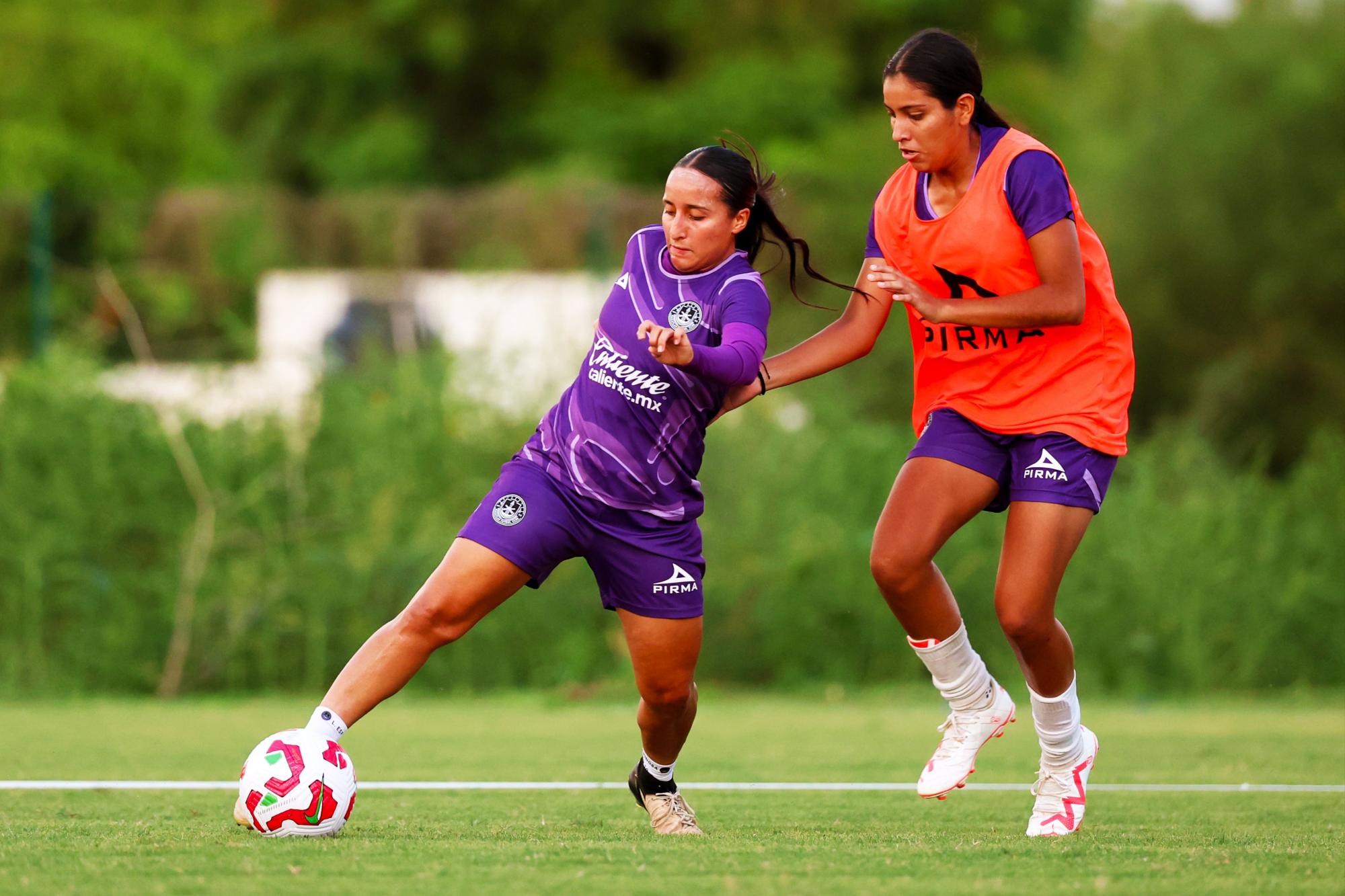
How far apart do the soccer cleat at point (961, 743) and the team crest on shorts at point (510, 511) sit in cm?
158

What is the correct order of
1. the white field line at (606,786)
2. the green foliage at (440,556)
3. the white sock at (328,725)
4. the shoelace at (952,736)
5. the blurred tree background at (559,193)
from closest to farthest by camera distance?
the white sock at (328,725) → the shoelace at (952,736) → the white field line at (606,786) → the green foliage at (440,556) → the blurred tree background at (559,193)

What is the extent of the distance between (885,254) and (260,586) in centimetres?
661

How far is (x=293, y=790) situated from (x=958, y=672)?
2.19 meters

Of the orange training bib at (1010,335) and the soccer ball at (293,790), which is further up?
the orange training bib at (1010,335)

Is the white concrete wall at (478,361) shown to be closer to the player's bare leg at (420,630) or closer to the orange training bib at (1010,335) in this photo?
the player's bare leg at (420,630)

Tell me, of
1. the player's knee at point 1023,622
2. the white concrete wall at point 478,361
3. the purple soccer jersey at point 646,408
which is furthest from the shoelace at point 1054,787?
the white concrete wall at point 478,361

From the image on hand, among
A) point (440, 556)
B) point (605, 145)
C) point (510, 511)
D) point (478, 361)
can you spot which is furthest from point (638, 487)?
point (605, 145)

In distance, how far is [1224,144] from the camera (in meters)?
21.3

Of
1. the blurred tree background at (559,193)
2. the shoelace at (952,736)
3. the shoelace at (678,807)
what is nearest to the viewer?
the shoelace at (678,807)

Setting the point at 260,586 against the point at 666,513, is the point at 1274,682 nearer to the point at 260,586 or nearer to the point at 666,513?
the point at 260,586

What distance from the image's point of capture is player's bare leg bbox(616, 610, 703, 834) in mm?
5164

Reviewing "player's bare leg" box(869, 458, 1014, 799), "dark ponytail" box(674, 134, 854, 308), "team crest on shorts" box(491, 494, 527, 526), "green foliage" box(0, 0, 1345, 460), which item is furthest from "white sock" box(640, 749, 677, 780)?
"green foliage" box(0, 0, 1345, 460)

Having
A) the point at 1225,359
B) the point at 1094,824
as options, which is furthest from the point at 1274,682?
the point at 1225,359

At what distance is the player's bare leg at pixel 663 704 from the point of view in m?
5.16
